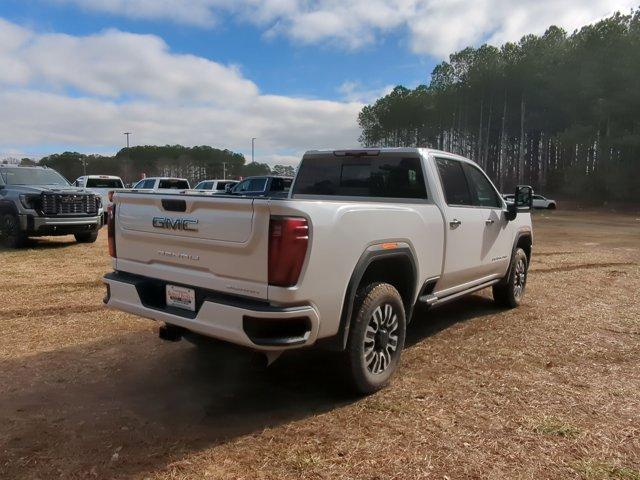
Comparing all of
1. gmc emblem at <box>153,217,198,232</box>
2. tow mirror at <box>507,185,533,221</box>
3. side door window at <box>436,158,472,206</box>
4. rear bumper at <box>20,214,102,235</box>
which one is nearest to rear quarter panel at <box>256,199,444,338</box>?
gmc emblem at <box>153,217,198,232</box>

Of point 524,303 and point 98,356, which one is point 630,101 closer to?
point 524,303

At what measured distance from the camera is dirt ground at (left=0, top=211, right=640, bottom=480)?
2.88 meters

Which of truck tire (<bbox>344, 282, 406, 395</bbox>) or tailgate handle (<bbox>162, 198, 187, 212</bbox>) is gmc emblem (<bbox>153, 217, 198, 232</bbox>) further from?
truck tire (<bbox>344, 282, 406, 395</bbox>)

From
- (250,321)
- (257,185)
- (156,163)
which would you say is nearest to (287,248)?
(250,321)

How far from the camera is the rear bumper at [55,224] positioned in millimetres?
10836

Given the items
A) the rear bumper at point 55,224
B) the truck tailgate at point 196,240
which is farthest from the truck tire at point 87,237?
the truck tailgate at point 196,240

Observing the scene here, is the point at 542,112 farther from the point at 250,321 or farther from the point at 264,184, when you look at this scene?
the point at 250,321

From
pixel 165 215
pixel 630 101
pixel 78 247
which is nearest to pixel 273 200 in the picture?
pixel 165 215

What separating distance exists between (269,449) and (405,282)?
1.75m

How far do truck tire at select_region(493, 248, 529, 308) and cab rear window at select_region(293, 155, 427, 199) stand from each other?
2.34 meters

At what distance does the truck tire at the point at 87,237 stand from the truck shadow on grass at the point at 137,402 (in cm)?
833

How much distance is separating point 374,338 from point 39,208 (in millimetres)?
9775

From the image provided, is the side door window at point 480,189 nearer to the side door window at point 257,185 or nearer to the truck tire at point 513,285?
the truck tire at point 513,285

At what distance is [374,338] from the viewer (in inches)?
148
